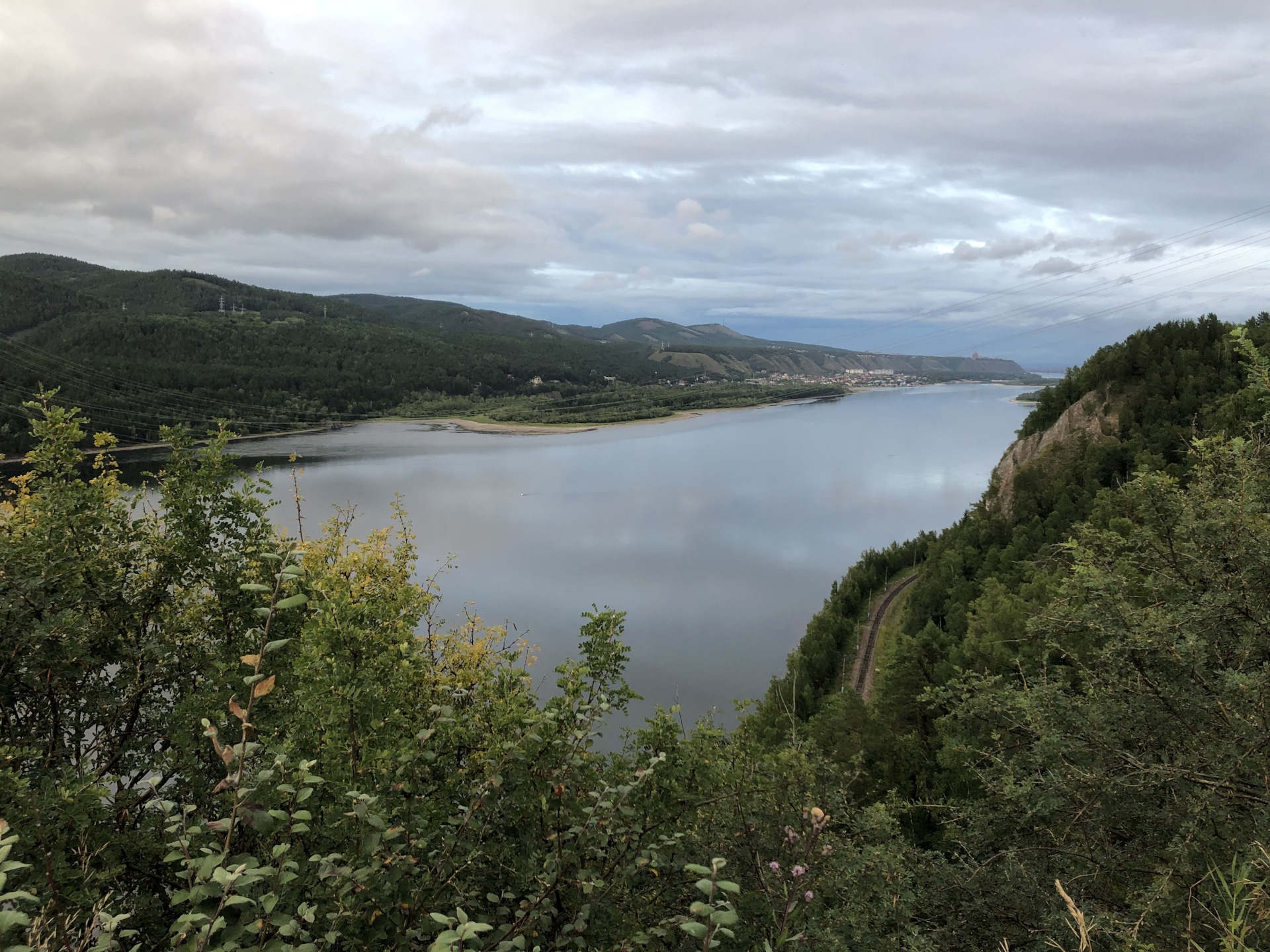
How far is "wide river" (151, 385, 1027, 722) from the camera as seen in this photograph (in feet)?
96.3

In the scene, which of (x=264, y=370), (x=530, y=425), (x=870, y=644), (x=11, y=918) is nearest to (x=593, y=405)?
(x=530, y=425)

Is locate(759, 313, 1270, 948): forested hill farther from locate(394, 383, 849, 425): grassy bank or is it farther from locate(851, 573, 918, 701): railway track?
locate(394, 383, 849, 425): grassy bank

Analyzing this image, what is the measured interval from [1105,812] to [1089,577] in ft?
5.56

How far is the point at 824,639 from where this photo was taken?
83.2 feet

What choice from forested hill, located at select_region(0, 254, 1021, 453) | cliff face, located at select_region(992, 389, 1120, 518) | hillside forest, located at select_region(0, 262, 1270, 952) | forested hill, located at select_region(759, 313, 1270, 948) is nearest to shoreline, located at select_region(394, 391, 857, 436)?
forested hill, located at select_region(0, 254, 1021, 453)

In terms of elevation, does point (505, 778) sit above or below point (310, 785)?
below

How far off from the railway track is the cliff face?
6.81 meters

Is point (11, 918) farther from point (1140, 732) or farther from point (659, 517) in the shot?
point (659, 517)

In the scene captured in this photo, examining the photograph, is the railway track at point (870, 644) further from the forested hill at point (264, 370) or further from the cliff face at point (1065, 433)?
the forested hill at point (264, 370)

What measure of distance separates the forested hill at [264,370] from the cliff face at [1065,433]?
7625 cm

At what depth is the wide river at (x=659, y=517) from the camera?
29.4m

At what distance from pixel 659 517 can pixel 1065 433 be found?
2762 cm

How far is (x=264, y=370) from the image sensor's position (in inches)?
4557

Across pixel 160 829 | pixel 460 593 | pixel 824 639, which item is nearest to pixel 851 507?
pixel 824 639
